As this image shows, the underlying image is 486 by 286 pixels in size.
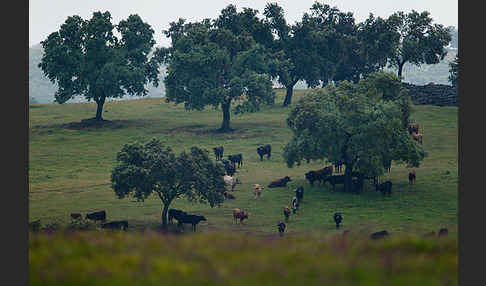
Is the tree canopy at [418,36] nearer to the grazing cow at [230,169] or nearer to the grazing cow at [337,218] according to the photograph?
the grazing cow at [230,169]

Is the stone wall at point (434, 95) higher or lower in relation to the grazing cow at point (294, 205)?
higher

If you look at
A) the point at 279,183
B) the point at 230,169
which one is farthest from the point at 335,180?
the point at 230,169

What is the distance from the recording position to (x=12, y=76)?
51.7 ft

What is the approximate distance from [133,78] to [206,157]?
154ft

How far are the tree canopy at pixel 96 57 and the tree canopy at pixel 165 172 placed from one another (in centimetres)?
4471

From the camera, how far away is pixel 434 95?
8931cm

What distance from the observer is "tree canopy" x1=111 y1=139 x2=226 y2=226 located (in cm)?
3812

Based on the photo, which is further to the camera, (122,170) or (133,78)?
(133,78)

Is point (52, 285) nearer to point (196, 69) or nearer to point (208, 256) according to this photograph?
point (208, 256)

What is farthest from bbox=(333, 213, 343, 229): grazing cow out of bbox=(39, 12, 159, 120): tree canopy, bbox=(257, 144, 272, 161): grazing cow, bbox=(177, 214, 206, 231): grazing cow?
bbox=(39, 12, 159, 120): tree canopy

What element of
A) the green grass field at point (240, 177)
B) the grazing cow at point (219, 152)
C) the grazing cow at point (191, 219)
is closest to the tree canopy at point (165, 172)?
the grazing cow at point (191, 219)

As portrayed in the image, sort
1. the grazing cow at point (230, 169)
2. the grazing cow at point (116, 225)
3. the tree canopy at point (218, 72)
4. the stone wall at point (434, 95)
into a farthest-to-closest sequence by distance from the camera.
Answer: the stone wall at point (434, 95) → the tree canopy at point (218, 72) → the grazing cow at point (230, 169) → the grazing cow at point (116, 225)

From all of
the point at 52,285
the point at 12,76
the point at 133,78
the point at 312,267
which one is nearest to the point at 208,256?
the point at 312,267

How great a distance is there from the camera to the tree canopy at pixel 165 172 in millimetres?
38125
